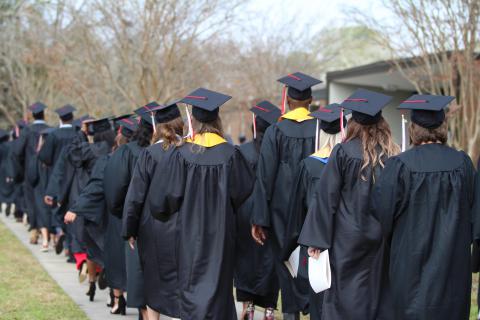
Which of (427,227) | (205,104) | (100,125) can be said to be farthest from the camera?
(100,125)

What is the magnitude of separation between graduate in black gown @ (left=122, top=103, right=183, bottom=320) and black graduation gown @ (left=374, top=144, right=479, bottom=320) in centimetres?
163

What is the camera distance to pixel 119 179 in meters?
6.78

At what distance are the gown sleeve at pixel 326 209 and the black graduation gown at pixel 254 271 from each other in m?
2.06

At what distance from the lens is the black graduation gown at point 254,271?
7242mm

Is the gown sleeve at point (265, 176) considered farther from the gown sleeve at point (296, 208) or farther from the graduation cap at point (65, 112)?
the graduation cap at point (65, 112)

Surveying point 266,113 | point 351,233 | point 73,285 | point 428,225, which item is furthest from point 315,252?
point 73,285

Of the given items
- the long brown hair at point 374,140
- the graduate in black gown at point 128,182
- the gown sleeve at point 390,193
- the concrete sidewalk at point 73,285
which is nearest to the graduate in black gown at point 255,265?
the concrete sidewalk at point 73,285

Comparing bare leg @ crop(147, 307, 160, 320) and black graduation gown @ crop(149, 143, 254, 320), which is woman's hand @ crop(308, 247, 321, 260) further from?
bare leg @ crop(147, 307, 160, 320)

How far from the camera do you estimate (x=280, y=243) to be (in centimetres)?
664

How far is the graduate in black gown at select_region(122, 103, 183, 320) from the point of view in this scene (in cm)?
576

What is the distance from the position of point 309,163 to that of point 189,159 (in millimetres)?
945

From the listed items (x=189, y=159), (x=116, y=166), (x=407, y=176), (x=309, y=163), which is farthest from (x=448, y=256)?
(x=116, y=166)

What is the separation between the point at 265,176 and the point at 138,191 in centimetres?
125

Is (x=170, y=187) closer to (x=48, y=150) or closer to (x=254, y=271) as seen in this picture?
(x=254, y=271)
